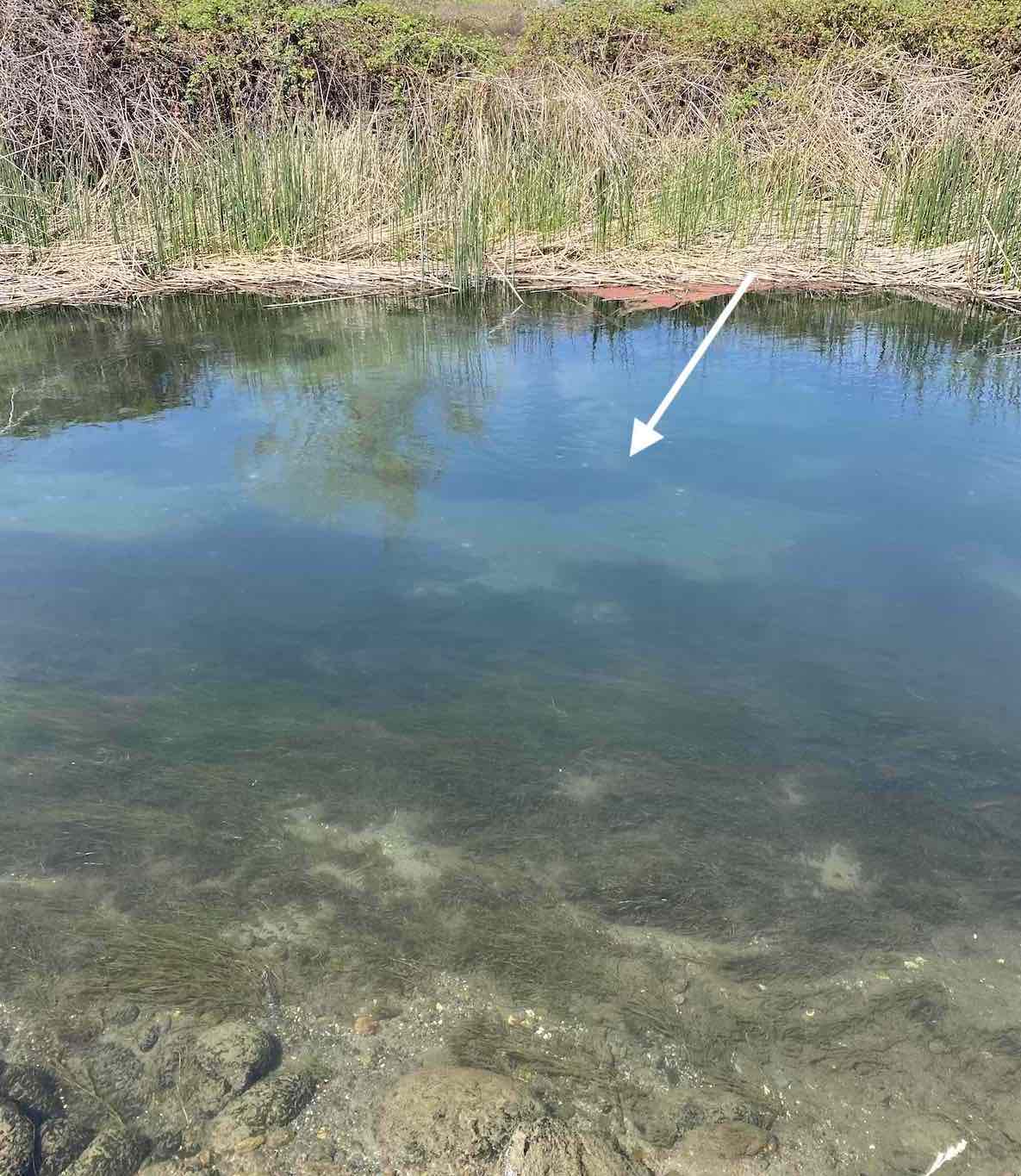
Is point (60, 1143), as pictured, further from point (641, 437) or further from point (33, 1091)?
point (641, 437)

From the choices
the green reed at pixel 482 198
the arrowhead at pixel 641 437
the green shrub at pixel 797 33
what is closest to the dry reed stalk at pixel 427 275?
the green reed at pixel 482 198

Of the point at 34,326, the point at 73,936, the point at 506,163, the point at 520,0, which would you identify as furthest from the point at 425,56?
the point at 73,936

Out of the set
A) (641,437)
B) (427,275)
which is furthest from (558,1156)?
(427,275)

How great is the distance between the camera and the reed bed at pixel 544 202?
6570mm

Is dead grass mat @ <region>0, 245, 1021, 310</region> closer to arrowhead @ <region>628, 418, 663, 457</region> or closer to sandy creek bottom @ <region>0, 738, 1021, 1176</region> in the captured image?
arrowhead @ <region>628, 418, 663, 457</region>

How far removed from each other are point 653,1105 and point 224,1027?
73 centimetres

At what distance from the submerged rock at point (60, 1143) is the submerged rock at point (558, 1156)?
63 centimetres

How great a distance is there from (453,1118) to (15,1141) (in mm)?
638

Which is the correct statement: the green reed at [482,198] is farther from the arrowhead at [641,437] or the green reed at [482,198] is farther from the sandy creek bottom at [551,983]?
the sandy creek bottom at [551,983]

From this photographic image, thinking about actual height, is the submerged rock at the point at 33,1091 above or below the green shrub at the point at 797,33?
below

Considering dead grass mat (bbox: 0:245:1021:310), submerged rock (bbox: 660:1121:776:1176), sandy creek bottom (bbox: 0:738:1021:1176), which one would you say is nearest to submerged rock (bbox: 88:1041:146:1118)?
sandy creek bottom (bbox: 0:738:1021:1176)

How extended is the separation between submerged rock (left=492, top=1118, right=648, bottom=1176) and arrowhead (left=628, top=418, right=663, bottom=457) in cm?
288

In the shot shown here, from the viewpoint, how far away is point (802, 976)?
190cm

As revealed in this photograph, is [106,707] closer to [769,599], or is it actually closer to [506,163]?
[769,599]
